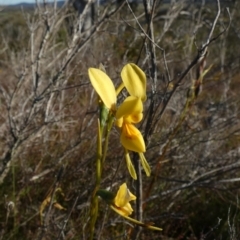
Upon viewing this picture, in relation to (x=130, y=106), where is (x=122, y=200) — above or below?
below

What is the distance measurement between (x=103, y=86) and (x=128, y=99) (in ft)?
0.16

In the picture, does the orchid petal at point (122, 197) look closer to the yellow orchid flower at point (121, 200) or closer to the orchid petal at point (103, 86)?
the yellow orchid flower at point (121, 200)

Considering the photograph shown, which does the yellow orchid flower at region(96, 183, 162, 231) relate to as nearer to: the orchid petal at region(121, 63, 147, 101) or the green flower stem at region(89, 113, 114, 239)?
the green flower stem at region(89, 113, 114, 239)

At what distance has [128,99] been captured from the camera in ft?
3.09

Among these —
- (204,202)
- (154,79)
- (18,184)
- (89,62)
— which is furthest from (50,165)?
(154,79)

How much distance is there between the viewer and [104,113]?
988mm

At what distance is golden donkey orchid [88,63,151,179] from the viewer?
37.0 inches

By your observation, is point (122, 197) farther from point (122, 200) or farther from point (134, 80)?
point (134, 80)

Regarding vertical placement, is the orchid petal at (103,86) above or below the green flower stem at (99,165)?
above

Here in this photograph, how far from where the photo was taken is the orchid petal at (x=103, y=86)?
93 centimetres

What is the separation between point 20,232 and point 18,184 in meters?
0.41

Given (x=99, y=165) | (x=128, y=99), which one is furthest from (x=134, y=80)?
(x=99, y=165)

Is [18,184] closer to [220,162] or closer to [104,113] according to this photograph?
[220,162]

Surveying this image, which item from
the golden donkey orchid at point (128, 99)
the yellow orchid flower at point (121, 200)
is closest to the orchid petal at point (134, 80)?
the golden donkey orchid at point (128, 99)
